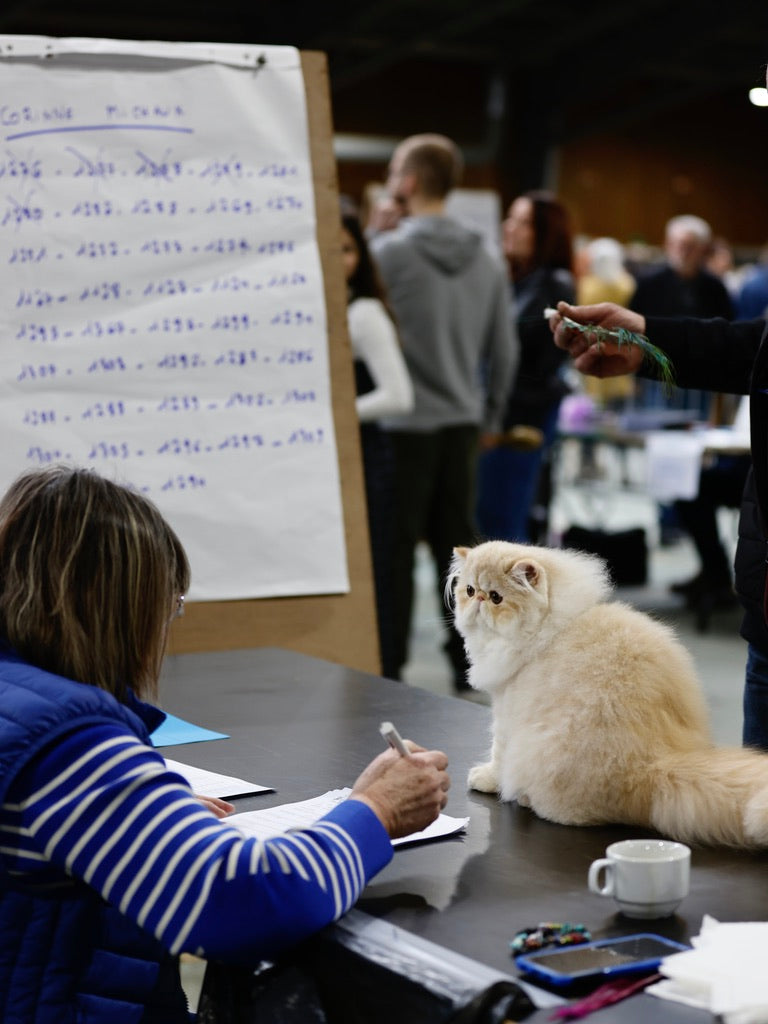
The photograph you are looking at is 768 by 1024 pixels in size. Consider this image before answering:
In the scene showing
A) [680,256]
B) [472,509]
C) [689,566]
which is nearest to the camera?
[472,509]

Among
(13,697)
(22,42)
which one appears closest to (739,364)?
(13,697)

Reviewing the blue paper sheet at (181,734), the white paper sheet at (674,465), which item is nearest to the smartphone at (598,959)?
the blue paper sheet at (181,734)

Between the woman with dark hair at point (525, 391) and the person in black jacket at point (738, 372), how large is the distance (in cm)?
300

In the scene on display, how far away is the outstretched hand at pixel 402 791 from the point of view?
1198 millimetres

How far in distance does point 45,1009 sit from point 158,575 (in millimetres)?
378

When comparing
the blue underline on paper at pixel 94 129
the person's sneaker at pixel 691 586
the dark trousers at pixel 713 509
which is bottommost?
the person's sneaker at pixel 691 586

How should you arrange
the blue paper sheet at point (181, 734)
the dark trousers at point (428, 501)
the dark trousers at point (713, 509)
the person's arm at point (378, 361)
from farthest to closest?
the dark trousers at point (713, 509), the dark trousers at point (428, 501), the person's arm at point (378, 361), the blue paper sheet at point (181, 734)

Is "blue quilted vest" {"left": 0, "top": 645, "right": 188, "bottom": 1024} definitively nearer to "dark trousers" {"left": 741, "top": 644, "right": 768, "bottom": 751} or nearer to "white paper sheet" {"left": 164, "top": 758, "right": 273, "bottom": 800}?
"white paper sheet" {"left": 164, "top": 758, "right": 273, "bottom": 800}

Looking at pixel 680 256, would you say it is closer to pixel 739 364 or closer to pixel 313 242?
pixel 313 242

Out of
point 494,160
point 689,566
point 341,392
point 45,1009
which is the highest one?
point 494,160

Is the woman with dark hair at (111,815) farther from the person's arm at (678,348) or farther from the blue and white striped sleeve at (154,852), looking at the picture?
the person's arm at (678,348)

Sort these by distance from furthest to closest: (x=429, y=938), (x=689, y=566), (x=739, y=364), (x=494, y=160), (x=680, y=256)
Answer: (x=494, y=160)
(x=680, y=256)
(x=689, y=566)
(x=739, y=364)
(x=429, y=938)

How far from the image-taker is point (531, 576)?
1.38 meters

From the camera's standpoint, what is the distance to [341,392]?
259cm
